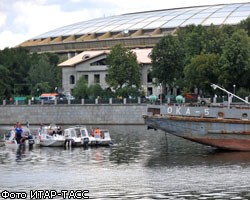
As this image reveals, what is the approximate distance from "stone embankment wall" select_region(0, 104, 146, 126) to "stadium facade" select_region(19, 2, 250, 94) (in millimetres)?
26525

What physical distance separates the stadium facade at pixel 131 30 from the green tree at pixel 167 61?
57.0 ft

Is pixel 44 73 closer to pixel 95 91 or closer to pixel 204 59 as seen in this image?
pixel 95 91

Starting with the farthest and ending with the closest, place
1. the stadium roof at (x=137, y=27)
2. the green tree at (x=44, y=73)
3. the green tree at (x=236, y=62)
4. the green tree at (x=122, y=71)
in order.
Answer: the stadium roof at (x=137, y=27) → the green tree at (x=44, y=73) → the green tree at (x=122, y=71) → the green tree at (x=236, y=62)

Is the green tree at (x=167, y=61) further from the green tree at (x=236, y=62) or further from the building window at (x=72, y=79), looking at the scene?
the building window at (x=72, y=79)

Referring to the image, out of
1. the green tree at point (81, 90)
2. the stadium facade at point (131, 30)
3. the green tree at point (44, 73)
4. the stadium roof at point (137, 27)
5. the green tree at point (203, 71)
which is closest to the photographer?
the green tree at point (203, 71)

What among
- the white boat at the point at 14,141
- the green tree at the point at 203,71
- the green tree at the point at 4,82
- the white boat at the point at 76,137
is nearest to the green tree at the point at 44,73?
the green tree at the point at 4,82

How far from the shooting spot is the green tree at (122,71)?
140 meters

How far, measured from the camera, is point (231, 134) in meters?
64.2

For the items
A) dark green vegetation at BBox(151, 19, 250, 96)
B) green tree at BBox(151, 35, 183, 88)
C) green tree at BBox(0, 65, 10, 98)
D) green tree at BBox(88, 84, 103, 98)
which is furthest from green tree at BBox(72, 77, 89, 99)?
green tree at BBox(151, 35, 183, 88)

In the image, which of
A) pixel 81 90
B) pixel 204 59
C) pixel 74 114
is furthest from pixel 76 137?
pixel 81 90

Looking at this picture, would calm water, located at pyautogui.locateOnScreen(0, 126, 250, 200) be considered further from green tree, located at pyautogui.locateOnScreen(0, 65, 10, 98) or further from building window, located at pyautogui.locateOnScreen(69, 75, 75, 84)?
building window, located at pyautogui.locateOnScreen(69, 75, 75, 84)

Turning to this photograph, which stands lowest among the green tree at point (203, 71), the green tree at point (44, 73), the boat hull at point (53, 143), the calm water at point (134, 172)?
the calm water at point (134, 172)

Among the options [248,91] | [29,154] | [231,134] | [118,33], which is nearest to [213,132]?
[231,134]

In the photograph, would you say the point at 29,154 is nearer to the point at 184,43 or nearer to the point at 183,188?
the point at 183,188
